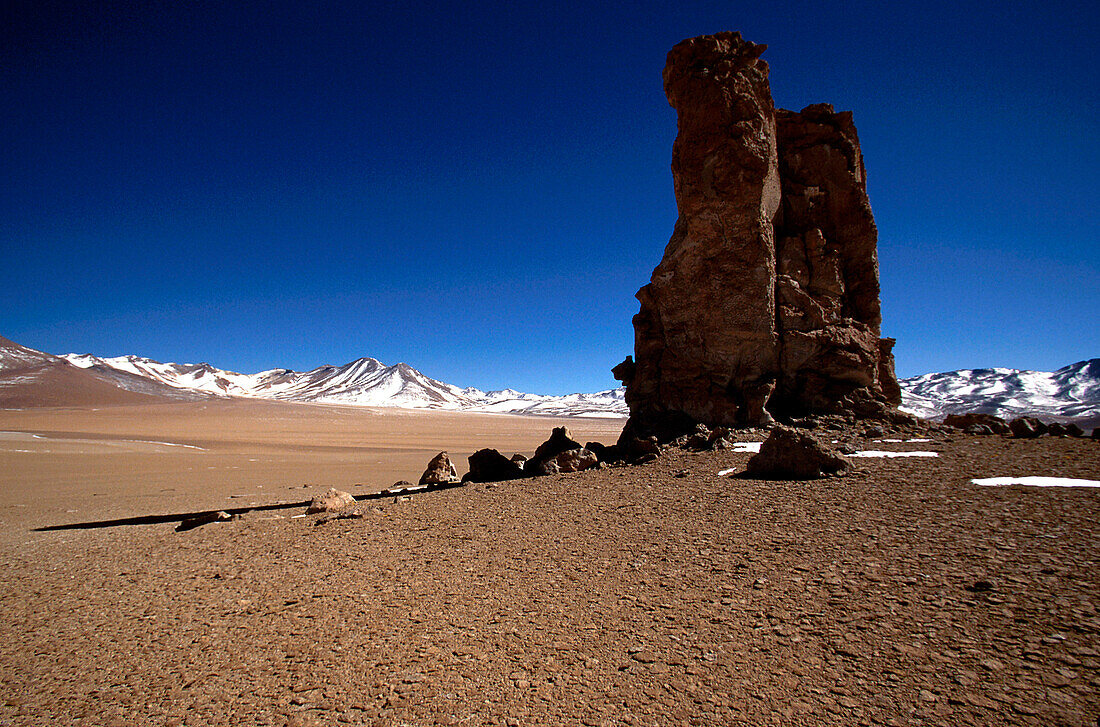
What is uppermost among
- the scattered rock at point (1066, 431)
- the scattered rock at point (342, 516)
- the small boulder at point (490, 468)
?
the scattered rock at point (1066, 431)

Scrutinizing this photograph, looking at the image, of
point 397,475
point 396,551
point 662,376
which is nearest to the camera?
point 396,551

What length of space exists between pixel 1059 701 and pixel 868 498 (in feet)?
12.8

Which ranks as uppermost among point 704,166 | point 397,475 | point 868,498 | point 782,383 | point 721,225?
point 704,166

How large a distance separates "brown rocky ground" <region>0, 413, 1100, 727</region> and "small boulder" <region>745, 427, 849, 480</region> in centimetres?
97

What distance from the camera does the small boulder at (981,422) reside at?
1125 centimetres

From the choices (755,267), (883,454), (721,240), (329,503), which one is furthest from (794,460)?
(329,503)

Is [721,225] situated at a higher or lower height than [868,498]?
higher

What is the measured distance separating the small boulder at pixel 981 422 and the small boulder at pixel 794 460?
22.1 feet

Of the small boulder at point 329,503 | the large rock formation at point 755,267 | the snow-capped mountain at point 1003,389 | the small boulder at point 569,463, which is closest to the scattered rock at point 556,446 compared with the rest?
the small boulder at point 569,463

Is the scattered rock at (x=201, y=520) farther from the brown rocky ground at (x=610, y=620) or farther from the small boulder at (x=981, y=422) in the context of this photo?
the small boulder at (x=981, y=422)

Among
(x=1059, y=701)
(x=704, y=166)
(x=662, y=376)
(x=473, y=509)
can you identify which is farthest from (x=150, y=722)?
(x=704, y=166)

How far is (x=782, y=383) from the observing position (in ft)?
43.9

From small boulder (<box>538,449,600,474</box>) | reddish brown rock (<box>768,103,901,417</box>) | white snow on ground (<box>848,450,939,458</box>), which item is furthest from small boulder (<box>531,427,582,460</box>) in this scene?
white snow on ground (<box>848,450,939,458</box>)

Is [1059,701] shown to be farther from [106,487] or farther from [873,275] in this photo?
[106,487]
